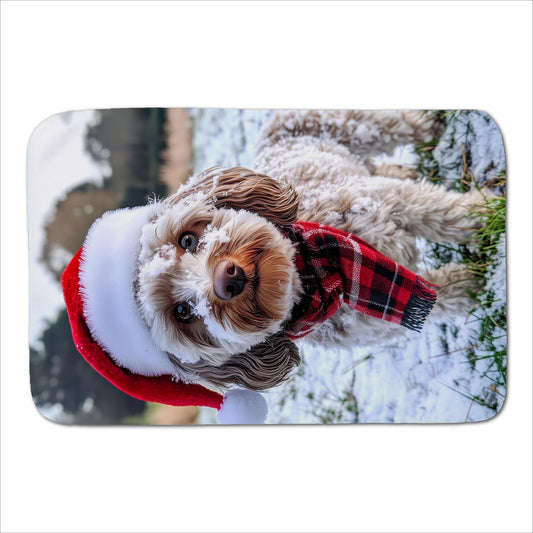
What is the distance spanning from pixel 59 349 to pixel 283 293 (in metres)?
0.87

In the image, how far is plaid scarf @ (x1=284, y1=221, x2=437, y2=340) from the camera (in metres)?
1.78

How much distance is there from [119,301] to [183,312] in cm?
21

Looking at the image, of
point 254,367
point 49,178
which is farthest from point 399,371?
point 49,178

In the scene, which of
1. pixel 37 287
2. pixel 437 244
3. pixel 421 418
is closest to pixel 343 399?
pixel 421 418

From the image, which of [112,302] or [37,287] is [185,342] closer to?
[112,302]

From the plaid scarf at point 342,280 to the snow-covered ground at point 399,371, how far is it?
0.56ft

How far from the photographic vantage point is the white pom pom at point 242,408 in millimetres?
1833

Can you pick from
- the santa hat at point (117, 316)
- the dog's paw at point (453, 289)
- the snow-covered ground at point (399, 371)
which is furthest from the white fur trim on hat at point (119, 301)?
the dog's paw at point (453, 289)

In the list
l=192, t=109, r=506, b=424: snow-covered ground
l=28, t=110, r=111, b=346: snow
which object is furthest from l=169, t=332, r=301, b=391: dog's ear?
l=28, t=110, r=111, b=346: snow

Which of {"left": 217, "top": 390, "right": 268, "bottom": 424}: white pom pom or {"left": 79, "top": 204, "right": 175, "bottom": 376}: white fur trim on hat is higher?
{"left": 79, "top": 204, "right": 175, "bottom": 376}: white fur trim on hat

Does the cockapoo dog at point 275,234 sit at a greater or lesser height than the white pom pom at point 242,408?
greater

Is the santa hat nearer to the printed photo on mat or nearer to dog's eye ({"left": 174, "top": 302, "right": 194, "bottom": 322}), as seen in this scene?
the printed photo on mat

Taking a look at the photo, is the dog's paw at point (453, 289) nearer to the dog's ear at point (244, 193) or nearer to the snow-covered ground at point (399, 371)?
the snow-covered ground at point (399, 371)

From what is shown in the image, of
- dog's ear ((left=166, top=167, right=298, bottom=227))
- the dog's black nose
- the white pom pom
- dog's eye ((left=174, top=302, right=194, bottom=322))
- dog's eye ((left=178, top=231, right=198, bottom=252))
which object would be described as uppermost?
dog's ear ((left=166, top=167, right=298, bottom=227))
